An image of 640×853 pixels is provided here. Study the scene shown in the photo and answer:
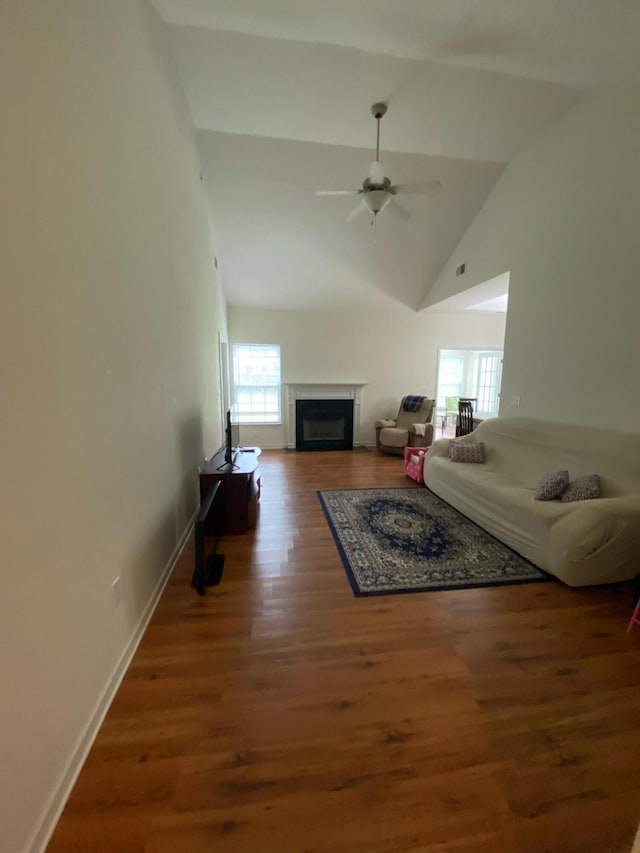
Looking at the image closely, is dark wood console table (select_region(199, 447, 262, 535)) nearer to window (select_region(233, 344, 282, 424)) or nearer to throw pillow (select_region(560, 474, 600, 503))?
throw pillow (select_region(560, 474, 600, 503))

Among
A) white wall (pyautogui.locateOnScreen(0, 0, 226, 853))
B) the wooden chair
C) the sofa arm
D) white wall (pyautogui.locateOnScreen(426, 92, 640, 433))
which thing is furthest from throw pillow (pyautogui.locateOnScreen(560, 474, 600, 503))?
the wooden chair

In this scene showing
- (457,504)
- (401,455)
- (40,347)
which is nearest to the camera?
(40,347)

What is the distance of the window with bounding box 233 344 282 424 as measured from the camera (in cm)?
634

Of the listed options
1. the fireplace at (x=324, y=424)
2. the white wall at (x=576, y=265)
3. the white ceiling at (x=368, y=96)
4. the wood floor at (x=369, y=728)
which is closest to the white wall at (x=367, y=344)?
the fireplace at (x=324, y=424)

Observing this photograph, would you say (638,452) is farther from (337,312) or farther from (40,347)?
(337,312)

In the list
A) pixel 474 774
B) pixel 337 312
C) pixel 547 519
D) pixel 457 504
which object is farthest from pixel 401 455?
pixel 474 774

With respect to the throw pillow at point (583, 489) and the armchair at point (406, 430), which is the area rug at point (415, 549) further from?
the armchair at point (406, 430)

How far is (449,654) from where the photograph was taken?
1.79 m

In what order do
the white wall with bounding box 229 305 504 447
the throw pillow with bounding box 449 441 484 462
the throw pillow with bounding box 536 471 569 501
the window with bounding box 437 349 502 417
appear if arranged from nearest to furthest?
the throw pillow with bounding box 536 471 569 501, the throw pillow with bounding box 449 441 484 462, the white wall with bounding box 229 305 504 447, the window with bounding box 437 349 502 417

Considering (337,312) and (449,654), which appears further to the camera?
(337,312)

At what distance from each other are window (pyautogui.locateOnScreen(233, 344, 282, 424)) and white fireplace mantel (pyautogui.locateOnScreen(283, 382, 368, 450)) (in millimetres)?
245

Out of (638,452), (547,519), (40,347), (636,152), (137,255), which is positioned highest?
(636,152)

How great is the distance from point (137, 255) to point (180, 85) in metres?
2.05

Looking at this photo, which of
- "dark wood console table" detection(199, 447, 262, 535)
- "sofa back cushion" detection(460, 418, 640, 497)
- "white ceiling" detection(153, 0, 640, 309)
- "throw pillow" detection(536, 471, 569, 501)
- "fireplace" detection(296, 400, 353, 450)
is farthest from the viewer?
"fireplace" detection(296, 400, 353, 450)
